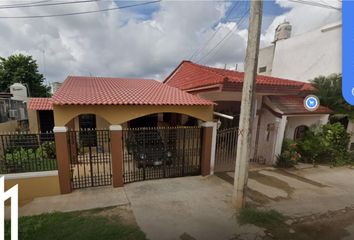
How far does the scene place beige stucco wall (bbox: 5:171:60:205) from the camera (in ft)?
19.2

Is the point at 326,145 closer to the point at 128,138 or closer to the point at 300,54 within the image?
the point at 300,54

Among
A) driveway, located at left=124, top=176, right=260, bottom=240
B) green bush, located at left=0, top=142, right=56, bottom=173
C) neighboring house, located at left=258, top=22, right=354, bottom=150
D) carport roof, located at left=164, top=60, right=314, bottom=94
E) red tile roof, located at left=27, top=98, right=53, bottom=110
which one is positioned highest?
neighboring house, located at left=258, top=22, right=354, bottom=150

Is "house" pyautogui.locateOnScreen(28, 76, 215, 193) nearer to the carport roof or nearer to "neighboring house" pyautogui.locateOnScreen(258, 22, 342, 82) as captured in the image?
the carport roof

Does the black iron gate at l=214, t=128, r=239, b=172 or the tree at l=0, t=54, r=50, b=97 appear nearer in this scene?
the black iron gate at l=214, t=128, r=239, b=172

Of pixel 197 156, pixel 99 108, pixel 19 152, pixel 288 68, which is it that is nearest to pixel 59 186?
pixel 19 152

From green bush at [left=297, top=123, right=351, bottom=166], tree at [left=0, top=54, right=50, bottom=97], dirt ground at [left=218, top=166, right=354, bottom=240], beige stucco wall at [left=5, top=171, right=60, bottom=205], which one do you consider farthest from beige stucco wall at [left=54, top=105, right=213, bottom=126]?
tree at [left=0, top=54, right=50, bottom=97]

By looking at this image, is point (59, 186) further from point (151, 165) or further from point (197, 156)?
point (197, 156)

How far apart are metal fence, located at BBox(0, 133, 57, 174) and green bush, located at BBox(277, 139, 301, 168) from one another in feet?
30.1

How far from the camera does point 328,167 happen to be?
9734 mm

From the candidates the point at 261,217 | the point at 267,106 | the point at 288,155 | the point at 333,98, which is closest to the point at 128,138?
the point at 261,217

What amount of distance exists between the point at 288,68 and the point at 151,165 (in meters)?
13.3

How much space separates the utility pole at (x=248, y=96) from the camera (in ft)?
15.1

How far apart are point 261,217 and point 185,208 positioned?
1989 mm

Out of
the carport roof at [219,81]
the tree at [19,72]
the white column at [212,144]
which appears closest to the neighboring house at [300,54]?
the carport roof at [219,81]
